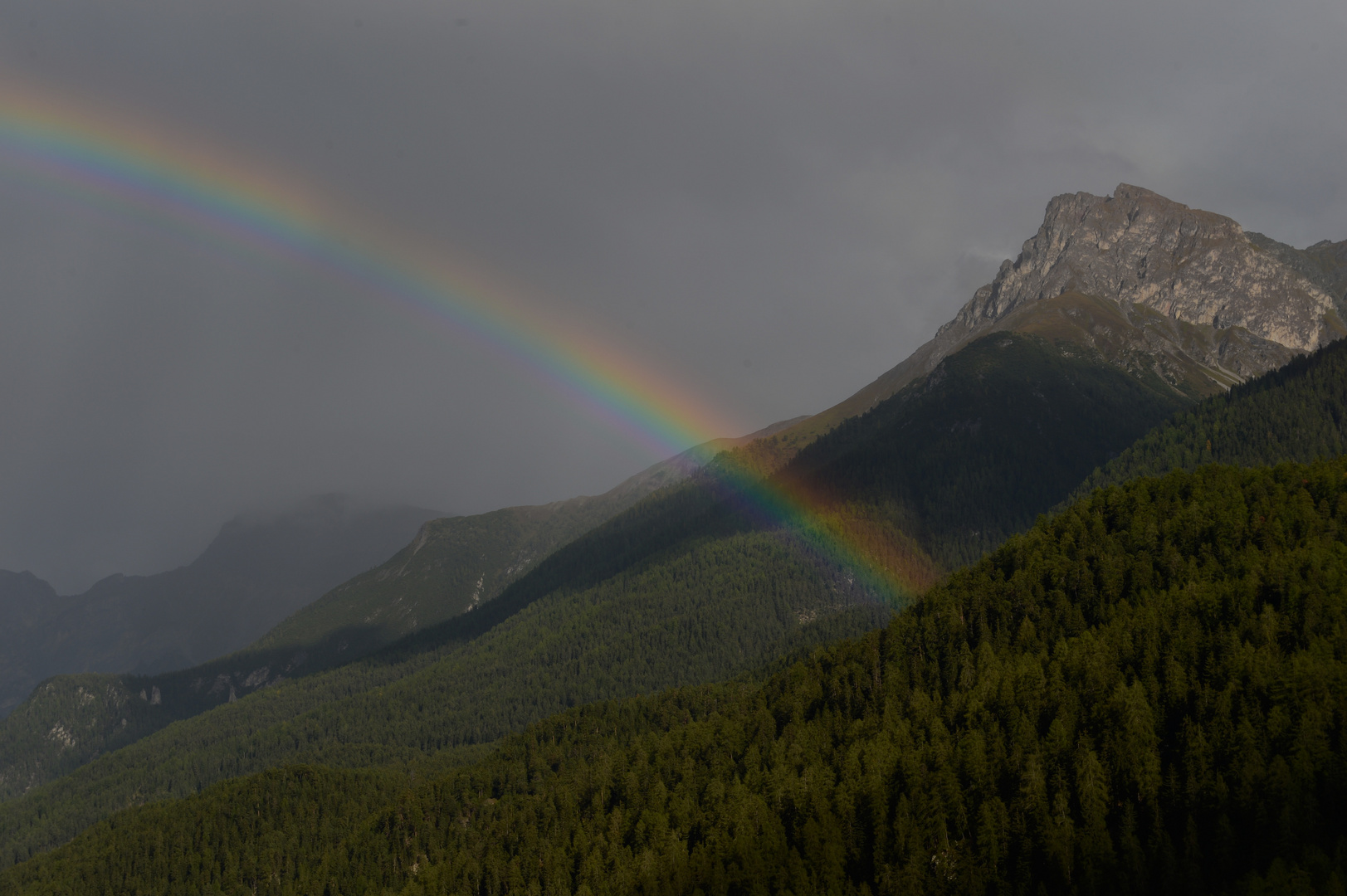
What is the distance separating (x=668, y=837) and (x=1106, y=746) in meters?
55.8

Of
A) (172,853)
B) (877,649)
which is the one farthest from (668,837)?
(172,853)

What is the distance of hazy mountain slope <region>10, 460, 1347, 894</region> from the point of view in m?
84.5

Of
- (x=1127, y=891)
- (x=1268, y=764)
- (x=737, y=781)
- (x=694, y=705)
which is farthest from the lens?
(x=694, y=705)

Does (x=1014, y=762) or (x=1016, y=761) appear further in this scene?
(x=1014, y=762)

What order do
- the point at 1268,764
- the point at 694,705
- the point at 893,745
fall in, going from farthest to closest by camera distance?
the point at 694,705 → the point at 893,745 → the point at 1268,764

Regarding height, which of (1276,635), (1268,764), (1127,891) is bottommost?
(1127,891)

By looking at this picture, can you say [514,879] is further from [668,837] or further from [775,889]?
[775,889]

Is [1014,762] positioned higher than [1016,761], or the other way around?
[1016,761]

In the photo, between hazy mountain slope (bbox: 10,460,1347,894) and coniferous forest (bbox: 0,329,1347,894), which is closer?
coniferous forest (bbox: 0,329,1347,894)

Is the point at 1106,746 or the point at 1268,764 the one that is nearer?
the point at 1268,764

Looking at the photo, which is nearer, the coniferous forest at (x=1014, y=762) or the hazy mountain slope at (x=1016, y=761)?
the coniferous forest at (x=1014, y=762)

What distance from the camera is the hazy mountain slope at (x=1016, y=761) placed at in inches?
3327

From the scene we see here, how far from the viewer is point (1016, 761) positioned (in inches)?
3868

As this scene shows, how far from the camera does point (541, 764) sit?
594ft
